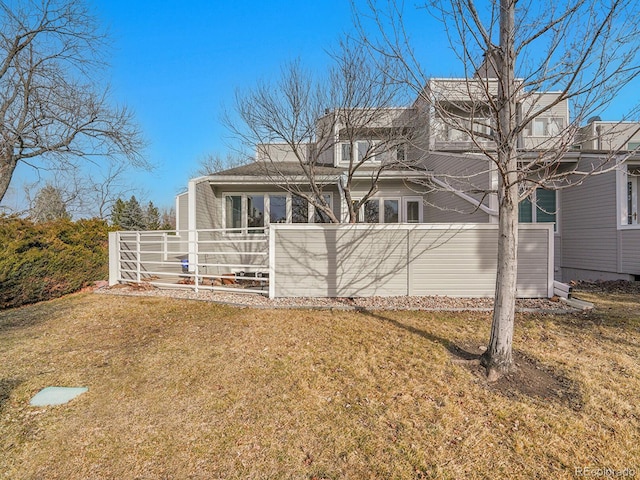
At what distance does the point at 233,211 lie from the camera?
35.6 ft

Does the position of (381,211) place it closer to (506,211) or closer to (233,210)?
(233,210)

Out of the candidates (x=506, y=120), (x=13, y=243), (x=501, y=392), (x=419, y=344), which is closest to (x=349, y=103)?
(x=506, y=120)

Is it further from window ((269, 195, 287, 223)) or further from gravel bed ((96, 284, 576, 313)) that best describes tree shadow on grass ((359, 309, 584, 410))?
window ((269, 195, 287, 223))

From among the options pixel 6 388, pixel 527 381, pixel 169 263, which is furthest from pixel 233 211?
pixel 527 381

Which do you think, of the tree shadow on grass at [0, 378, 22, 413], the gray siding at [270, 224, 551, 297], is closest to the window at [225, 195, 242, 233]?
the gray siding at [270, 224, 551, 297]

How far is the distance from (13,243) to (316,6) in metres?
8.78

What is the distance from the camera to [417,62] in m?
3.27

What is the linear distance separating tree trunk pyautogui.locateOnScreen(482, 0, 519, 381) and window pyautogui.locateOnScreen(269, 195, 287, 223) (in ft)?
27.1

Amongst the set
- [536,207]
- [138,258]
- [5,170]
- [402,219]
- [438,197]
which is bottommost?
[138,258]

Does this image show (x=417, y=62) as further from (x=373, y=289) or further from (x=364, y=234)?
(x=373, y=289)

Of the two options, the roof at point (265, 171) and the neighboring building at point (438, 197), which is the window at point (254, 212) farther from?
the roof at point (265, 171)

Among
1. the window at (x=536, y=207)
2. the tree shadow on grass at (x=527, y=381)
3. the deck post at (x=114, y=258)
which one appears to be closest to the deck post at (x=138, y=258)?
the deck post at (x=114, y=258)

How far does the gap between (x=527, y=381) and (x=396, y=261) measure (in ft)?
11.6

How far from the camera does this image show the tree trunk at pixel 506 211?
298 centimetres
